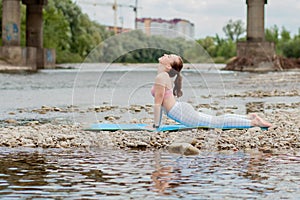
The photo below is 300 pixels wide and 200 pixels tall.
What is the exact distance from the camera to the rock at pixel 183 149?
1029 cm

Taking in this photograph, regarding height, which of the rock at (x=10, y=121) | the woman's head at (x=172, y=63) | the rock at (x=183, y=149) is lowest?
the rock at (x=183, y=149)

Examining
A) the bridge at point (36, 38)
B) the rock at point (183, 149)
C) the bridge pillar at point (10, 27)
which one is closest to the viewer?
the rock at point (183, 149)

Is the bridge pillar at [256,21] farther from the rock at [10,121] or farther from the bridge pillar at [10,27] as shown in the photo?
the rock at [10,121]

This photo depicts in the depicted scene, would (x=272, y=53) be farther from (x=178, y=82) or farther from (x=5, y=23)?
(x=178, y=82)

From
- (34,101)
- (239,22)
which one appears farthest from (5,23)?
(239,22)

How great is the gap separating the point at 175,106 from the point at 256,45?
168 feet

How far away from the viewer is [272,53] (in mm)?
62500

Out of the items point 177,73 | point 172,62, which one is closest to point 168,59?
point 172,62

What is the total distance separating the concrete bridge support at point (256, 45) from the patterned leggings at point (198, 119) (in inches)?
1953

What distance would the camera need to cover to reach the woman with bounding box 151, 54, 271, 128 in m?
11.5

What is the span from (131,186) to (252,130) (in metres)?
4.77

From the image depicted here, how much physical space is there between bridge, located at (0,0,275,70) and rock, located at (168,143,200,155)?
153 feet

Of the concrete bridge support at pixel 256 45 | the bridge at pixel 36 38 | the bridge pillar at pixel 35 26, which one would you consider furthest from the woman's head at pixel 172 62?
the bridge pillar at pixel 35 26

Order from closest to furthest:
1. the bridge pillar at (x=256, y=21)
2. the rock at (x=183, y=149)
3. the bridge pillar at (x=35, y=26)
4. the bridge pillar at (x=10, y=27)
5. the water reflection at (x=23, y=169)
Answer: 1. the water reflection at (x=23, y=169)
2. the rock at (x=183, y=149)
3. the bridge pillar at (x=10, y=27)
4. the bridge pillar at (x=256, y=21)
5. the bridge pillar at (x=35, y=26)
